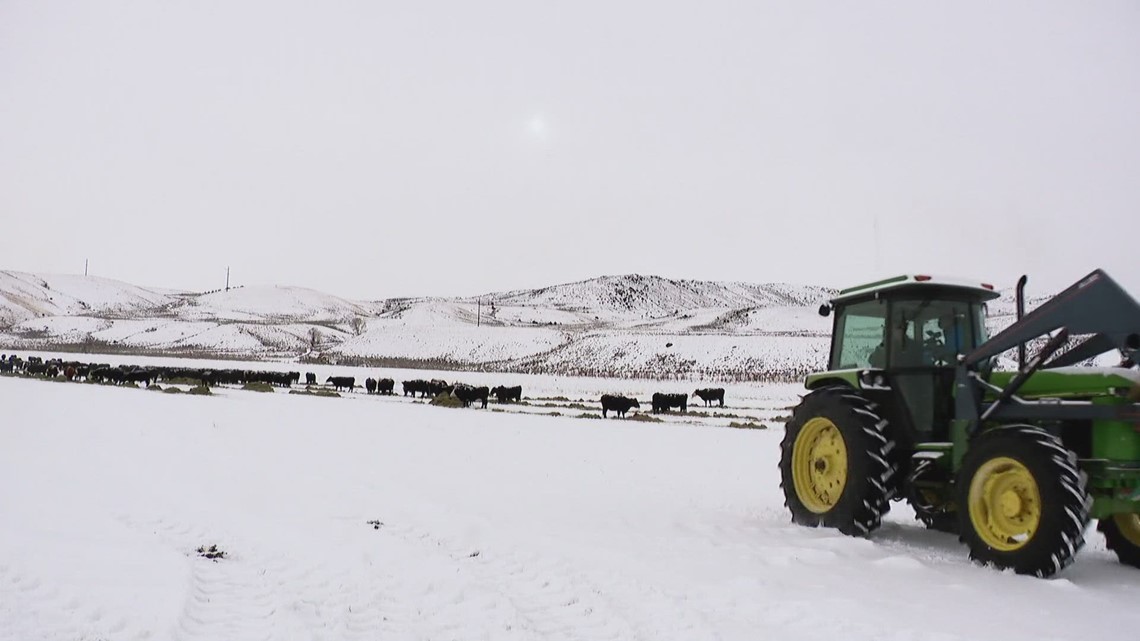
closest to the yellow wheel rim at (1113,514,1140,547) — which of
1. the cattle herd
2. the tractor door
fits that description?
the tractor door

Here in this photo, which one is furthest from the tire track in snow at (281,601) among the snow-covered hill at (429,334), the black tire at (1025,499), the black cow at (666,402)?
the snow-covered hill at (429,334)

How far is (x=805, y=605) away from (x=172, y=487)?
7526 millimetres

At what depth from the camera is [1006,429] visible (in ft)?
18.9

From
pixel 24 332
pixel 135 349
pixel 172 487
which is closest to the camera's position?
pixel 172 487

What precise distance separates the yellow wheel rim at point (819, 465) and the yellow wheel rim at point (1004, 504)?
1.40 m

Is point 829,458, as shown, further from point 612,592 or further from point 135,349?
point 135,349

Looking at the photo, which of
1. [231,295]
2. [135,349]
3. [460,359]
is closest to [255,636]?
[460,359]

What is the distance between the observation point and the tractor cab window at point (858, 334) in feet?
24.9

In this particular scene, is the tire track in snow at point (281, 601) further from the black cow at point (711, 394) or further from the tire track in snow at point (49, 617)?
the black cow at point (711, 394)

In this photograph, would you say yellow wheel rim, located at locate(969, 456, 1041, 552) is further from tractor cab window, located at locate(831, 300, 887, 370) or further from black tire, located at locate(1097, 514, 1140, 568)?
tractor cab window, located at locate(831, 300, 887, 370)

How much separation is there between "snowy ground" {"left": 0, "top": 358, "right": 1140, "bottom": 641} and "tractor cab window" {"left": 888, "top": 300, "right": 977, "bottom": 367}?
171 centimetres

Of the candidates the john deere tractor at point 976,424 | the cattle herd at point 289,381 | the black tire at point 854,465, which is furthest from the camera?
the cattle herd at point 289,381

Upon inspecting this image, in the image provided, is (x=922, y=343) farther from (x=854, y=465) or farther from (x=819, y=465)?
(x=819, y=465)

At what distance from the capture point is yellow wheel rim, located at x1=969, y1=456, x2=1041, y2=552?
5.55 m
